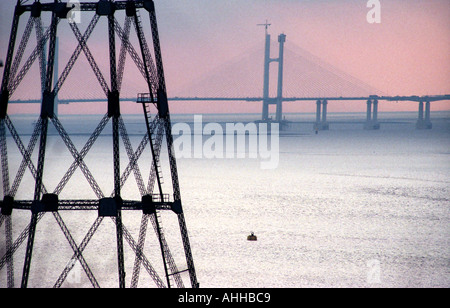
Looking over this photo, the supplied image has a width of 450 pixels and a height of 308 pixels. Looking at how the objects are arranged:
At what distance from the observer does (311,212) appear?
65625 millimetres

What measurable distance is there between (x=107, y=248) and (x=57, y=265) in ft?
20.9

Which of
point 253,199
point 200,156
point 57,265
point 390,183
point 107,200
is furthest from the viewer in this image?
point 200,156

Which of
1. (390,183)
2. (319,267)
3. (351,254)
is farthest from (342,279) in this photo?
(390,183)

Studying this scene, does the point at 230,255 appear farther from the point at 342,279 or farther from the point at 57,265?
the point at 57,265

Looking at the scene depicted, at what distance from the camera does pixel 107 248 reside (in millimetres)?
Result: 48094

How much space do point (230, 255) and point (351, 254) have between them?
9289 millimetres

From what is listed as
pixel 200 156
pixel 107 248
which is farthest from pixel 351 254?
pixel 200 156

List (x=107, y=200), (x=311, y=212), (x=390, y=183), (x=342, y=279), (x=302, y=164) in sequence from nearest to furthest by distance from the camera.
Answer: (x=107, y=200) → (x=342, y=279) → (x=311, y=212) → (x=390, y=183) → (x=302, y=164)

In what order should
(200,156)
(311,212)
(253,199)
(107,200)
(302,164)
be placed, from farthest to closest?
(200,156) < (302,164) < (253,199) < (311,212) < (107,200)

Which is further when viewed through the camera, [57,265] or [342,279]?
[57,265]
